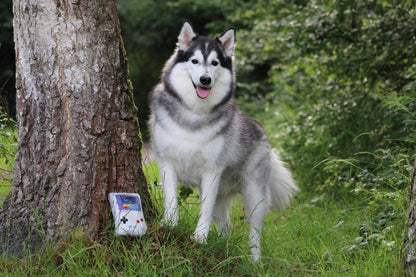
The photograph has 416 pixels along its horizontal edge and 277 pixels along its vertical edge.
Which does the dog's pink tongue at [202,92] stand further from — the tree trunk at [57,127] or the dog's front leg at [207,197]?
the tree trunk at [57,127]

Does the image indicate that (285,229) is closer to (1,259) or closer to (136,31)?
(1,259)

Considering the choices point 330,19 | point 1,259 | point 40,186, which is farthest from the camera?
point 330,19

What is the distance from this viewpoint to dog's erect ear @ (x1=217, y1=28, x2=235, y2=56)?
10.9 feet

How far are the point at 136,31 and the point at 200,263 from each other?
11.1m

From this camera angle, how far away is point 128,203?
2.68 m

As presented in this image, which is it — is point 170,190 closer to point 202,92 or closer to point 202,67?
point 202,92

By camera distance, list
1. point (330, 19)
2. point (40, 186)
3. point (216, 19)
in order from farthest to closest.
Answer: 1. point (216, 19)
2. point (330, 19)
3. point (40, 186)

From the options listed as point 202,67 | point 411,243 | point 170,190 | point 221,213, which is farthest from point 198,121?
point 411,243

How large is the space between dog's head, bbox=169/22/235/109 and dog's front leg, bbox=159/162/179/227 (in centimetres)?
55

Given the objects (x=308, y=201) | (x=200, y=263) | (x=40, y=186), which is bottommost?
(x=308, y=201)

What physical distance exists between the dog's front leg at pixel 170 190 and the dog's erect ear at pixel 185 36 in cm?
92

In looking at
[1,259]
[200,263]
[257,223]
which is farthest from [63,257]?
[257,223]

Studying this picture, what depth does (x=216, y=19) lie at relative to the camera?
1198 cm

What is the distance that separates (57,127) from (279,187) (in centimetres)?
219
